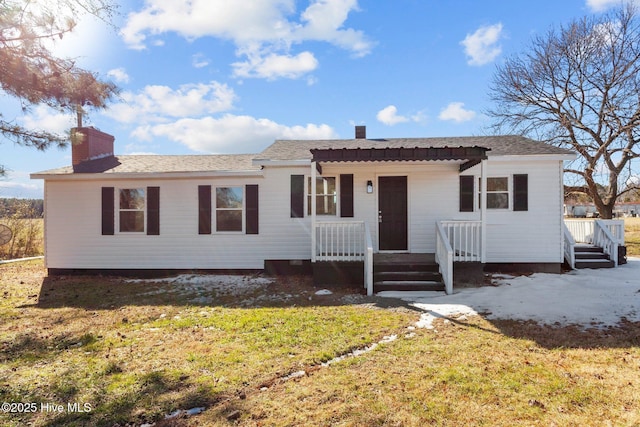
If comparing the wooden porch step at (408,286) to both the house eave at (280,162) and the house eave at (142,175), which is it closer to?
the house eave at (280,162)

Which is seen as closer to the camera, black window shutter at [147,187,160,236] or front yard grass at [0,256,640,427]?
front yard grass at [0,256,640,427]

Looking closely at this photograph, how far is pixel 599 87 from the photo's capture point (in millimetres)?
16844

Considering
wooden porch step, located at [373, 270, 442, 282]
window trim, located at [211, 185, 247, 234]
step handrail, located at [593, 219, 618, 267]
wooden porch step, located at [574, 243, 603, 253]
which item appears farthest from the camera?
wooden porch step, located at [574, 243, 603, 253]

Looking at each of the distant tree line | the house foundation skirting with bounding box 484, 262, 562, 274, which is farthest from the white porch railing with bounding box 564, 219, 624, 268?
the distant tree line

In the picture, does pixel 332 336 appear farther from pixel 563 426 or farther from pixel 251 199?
pixel 251 199

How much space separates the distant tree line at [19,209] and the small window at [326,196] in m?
12.5

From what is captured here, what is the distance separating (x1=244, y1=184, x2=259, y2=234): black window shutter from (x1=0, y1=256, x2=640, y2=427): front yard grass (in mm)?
3521

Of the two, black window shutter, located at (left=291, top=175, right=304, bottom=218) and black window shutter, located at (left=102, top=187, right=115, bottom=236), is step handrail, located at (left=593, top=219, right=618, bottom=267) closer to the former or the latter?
black window shutter, located at (left=291, top=175, right=304, bottom=218)

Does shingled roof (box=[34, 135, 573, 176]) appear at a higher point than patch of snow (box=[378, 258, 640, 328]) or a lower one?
higher

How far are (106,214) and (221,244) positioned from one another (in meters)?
3.36

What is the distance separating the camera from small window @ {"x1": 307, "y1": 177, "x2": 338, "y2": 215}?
9438 mm

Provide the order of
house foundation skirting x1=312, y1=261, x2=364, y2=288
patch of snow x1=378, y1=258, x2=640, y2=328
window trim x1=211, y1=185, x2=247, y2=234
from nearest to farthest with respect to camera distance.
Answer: patch of snow x1=378, y1=258, x2=640, y2=328
house foundation skirting x1=312, y1=261, x2=364, y2=288
window trim x1=211, y1=185, x2=247, y2=234

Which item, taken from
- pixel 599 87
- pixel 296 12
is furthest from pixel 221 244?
pixel 599 87

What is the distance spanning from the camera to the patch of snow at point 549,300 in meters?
5.34
